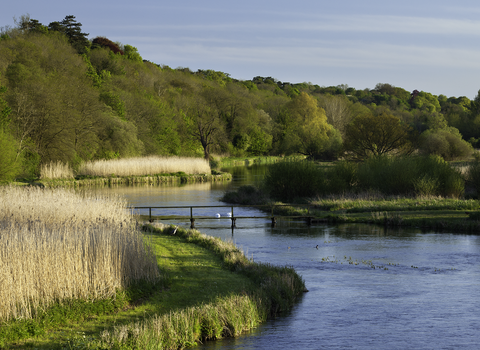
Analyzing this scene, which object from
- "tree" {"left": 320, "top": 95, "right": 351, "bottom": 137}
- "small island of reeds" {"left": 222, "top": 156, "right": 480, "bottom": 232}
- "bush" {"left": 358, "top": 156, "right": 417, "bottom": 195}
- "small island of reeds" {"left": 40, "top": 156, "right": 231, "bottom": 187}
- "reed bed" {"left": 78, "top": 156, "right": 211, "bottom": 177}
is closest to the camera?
"small island of reeds" {"left": 222, "top": 156, "right": 480, "bottom": 232}

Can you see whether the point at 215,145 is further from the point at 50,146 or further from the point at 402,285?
the point at 402,285

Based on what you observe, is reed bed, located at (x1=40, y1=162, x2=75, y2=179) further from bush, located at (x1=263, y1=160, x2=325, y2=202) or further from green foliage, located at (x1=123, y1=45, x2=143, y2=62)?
green foliage, located at (x1=123, y1=45, x2=143, y2=62)

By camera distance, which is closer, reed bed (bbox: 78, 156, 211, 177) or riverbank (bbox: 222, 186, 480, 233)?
riverbank (bbox: 222, 186, 480, 233)

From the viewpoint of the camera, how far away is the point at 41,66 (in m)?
60.4

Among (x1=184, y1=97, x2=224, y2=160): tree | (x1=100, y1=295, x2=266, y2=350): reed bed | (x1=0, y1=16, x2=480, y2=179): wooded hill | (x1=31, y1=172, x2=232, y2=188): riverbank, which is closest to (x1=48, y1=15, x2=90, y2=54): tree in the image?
(x1=0, y1=16, x2=480, y2=179): wooded hill

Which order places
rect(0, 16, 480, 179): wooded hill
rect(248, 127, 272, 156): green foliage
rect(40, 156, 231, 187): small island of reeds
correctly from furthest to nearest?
rect(248, 127, 272, 156): green foliage, rect(0, 16, 480, 179): wooded hill, rect(40, 156, 231, 187): small island of reeds

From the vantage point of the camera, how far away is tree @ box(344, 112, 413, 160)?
51.2 m

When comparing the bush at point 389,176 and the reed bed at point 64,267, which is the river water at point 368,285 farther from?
the bush at point 389,176

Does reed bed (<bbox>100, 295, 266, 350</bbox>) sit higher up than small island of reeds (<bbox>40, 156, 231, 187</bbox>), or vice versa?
small island of reeds (<bbox>40, 156, 231, 187</bbox>)

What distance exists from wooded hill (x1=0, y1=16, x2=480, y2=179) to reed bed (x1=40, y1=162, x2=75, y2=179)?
891 mm

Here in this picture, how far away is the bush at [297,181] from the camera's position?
37.7 m

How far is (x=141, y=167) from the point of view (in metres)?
55.9

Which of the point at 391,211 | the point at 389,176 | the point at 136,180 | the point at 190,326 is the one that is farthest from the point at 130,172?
the point at 190,326

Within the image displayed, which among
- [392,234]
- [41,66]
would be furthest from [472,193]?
[41,66]
